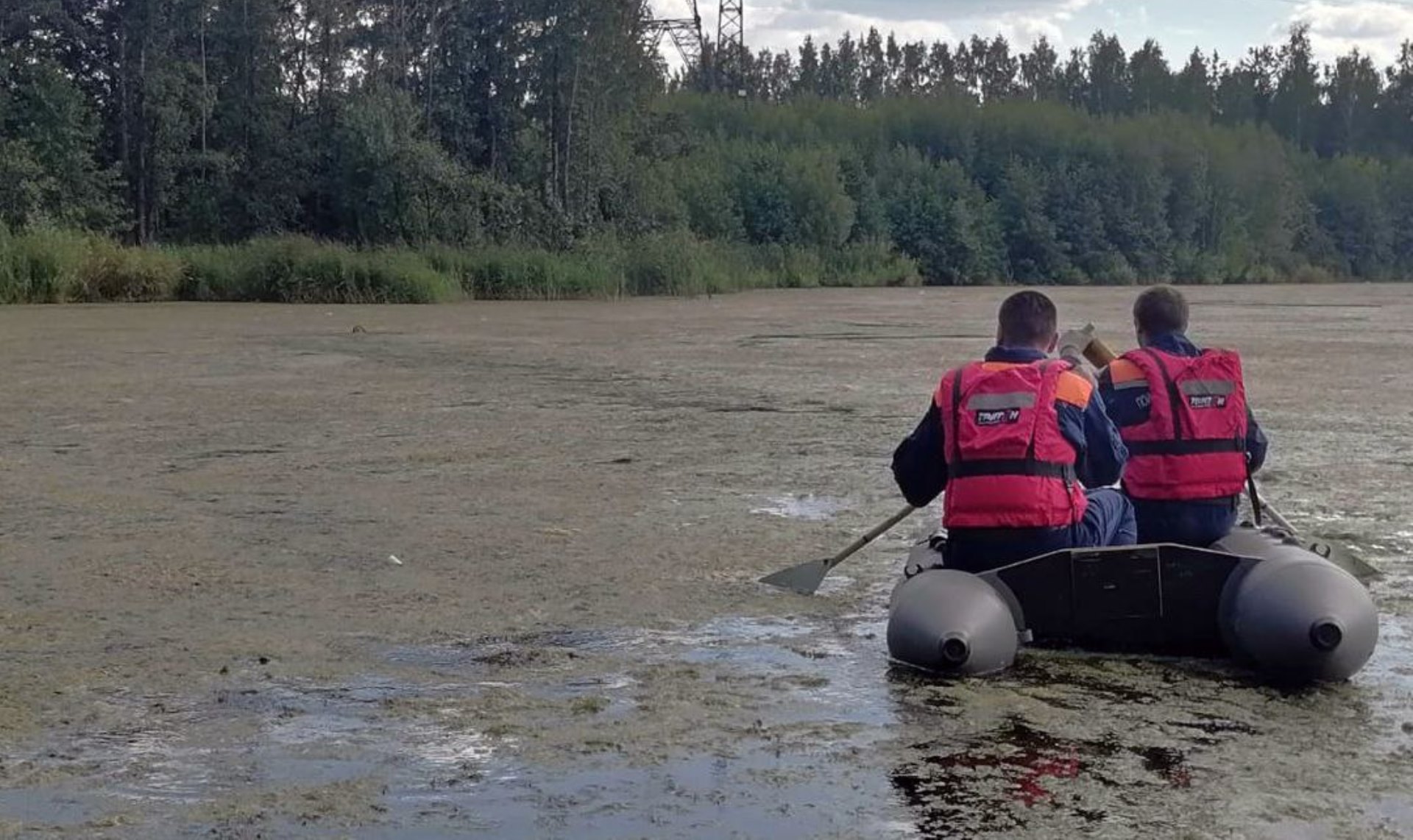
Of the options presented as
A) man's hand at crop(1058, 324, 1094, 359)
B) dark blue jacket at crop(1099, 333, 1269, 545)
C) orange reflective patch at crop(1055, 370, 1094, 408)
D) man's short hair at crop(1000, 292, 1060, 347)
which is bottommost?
dark blue jacket at crop(1099, 333, 1269, 545)

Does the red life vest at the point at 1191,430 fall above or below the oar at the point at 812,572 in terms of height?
above

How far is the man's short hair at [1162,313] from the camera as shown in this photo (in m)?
6.17

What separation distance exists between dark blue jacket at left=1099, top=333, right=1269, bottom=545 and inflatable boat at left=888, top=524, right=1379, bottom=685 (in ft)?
0.52

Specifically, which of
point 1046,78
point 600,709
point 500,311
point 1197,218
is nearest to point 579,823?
point 600,709

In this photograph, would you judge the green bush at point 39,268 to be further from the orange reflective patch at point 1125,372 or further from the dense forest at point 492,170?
the orange reflective patch at point 1125,372

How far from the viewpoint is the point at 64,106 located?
130 feet

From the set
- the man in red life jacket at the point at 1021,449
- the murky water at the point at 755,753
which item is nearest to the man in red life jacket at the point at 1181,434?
the man in red life jacket at the point at 1021,449

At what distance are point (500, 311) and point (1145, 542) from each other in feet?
79.7

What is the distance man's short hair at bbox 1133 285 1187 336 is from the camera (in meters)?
6.17

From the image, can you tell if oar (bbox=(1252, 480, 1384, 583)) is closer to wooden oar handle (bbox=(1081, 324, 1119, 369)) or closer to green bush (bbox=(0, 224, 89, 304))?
wooden oar handle (bbox=(1081, 324, 1119, 369))

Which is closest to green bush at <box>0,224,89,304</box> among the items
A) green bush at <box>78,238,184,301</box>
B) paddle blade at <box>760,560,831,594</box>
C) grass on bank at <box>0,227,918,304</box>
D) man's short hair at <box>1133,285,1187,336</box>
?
grass on bank at <box>0,227,918,304</box>

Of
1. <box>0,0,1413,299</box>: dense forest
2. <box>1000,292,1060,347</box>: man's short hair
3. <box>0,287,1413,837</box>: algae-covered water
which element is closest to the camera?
<box>0,287,1413,837</box>: algae-covered water

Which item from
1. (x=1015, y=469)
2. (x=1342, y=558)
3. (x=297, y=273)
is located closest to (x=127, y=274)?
(x=297, y=273)

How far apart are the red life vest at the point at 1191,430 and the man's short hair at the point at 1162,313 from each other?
0.12 m
